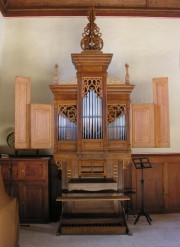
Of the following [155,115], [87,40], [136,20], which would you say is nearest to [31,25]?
[87,40]

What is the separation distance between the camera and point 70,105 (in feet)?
19.0

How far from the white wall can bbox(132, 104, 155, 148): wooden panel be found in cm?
91

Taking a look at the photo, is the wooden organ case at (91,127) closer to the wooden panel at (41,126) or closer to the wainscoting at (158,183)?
the wooden panel at (41,126)

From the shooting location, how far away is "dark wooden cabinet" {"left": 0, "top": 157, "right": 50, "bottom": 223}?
19.6 feet

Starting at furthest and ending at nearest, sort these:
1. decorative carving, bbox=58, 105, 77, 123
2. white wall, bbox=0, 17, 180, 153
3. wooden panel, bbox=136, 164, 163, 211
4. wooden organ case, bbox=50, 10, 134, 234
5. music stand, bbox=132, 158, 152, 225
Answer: white wall, bbox=0, 17, 180, 153 → wooden panel, bbox=136, 164, 163, 211 → music stand, bbox=132, 158, 152, 225 → decorative carving, bbox=58, 105, 77, 123 → wooden organ case, bbox=50, 10, 134, 234

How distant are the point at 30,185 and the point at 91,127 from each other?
1577 mm

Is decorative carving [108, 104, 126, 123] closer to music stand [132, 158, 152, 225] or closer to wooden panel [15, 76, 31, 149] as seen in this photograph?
music stand [132, 158, 152, 225]

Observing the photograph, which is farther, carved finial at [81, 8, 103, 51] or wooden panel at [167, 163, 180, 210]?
wooden panel at [167, 163, 180, 210]

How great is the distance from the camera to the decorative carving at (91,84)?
5727mm

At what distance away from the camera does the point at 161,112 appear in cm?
595

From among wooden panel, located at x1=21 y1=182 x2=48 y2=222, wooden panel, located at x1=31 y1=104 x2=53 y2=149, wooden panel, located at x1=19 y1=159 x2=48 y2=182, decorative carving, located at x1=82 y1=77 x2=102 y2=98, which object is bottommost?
wooden panel, located at x1=21 y1=182 x2=48 y2=222

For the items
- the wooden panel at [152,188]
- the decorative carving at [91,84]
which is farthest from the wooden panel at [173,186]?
the decorative carving at [91,84]

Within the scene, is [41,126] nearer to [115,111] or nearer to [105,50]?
[115,111]

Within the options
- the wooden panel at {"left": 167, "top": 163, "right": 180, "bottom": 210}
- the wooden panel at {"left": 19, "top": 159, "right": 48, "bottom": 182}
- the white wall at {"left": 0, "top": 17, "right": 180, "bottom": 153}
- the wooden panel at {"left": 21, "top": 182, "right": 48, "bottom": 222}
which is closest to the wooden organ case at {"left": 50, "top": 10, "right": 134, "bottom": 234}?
the wooden panel at {"left": 19, "top": 159, "right": 48, "bottom": 182}
